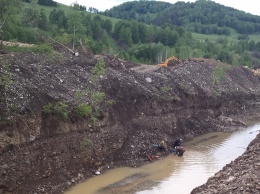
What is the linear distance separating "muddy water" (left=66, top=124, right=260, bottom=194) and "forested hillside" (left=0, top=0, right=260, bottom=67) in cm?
914

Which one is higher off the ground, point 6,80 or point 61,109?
point 6,80

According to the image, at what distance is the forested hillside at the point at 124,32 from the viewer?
27708 millimetres

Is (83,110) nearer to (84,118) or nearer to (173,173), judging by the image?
(84,118)

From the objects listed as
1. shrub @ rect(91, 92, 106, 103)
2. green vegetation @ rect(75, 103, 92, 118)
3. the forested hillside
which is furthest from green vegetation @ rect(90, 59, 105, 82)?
green vegetation @ rect(75, 103, 92, 118)

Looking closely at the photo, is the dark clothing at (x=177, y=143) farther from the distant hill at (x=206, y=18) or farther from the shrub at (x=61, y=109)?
the distant hill at (x=206, y=18)

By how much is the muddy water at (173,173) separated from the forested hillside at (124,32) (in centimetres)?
914

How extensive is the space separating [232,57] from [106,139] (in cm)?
4686

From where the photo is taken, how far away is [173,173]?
19516mm

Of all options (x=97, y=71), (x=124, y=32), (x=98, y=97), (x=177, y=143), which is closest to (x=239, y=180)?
(x=177, y=143)

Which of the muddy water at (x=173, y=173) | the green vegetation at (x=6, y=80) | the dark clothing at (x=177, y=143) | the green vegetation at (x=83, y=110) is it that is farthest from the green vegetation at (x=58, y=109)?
the dark clothing at (x=177, y=143)

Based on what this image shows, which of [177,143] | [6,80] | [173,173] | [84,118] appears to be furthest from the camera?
[177,143]

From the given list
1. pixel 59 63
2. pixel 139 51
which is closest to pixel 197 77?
pixel 59 63

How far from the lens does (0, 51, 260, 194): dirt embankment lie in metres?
15.6

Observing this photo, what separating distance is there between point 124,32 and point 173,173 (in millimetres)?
48566
